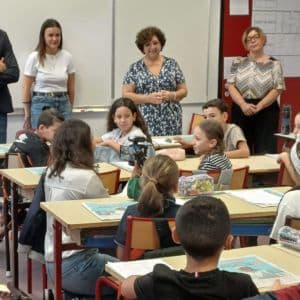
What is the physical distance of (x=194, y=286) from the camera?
224cm

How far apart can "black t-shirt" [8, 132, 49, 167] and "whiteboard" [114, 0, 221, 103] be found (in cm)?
275

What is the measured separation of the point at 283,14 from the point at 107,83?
236 centimetres

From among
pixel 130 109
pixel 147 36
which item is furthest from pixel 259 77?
pixel 130 109

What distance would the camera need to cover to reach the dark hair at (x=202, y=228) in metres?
2.30

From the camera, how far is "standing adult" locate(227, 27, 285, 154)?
23.4 feet

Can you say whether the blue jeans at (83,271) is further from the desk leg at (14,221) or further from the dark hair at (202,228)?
the dark hair at (202,228)

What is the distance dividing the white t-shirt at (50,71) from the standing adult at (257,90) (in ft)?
5.45

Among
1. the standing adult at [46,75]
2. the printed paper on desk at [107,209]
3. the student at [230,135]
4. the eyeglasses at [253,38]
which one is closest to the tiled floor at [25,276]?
the printed paper on desk at [107,209]

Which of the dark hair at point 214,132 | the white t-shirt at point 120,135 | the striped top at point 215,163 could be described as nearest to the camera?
the striped top at point 215,163

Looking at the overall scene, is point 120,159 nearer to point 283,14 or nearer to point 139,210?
point 139,210

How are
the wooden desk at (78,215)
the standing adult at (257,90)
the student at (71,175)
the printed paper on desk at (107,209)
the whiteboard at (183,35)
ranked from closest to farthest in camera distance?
the wooden desk at (78,215), the printed paper on desk at (107,209), the student at (71,175), the standing adult at (257,90), the whiteboard at (183,35)

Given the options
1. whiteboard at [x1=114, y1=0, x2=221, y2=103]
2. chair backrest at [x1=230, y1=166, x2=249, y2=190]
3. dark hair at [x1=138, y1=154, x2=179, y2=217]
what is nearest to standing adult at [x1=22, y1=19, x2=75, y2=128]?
whiteboard at [x1=114, y1=0, x2=221, y2=103]

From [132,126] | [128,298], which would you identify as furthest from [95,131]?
[128,298]

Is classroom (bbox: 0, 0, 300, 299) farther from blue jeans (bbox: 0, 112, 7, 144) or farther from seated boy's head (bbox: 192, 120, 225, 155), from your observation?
blue jeans (bbox: 0, 112, 7, 144)
